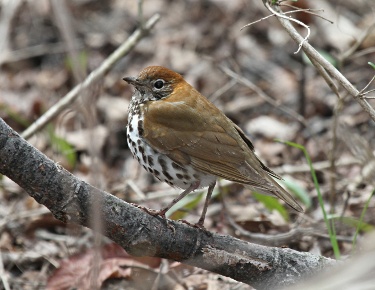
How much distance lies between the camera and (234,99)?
8516 millimetres

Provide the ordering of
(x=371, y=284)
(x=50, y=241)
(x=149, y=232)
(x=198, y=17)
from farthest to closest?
(x=198, y=17) < (x=50, y=241) < (x=149, y=232) < (x=371, y=284)

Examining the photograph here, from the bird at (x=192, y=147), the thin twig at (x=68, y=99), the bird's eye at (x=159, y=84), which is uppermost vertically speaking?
the thin twig at (x=68, y=99)

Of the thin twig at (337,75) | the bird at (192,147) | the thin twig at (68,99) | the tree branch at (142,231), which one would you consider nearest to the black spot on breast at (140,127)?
the bird at (192,147)

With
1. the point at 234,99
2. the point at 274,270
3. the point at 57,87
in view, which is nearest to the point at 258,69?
the point at 234,99

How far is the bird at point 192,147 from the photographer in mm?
4250

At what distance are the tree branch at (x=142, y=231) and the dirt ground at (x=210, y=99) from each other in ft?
1.28

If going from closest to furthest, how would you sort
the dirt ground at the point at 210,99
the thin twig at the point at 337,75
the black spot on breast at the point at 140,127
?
1. the thin twig at the point at 337,75
2. the black spot on breast at the point at 140,127
3. the dirt ground at the point at 210,99

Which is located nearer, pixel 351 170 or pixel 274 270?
pixel 274 270

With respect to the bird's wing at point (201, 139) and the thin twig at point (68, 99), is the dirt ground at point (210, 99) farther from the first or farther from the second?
the bird's wing at point (201, 139)

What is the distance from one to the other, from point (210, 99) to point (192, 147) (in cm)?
287

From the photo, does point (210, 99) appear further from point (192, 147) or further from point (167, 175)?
point (167, 175)

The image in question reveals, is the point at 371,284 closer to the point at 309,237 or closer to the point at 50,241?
the point at 309,237

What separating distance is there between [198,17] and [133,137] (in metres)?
6.44

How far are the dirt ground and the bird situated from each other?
16.7 inches
